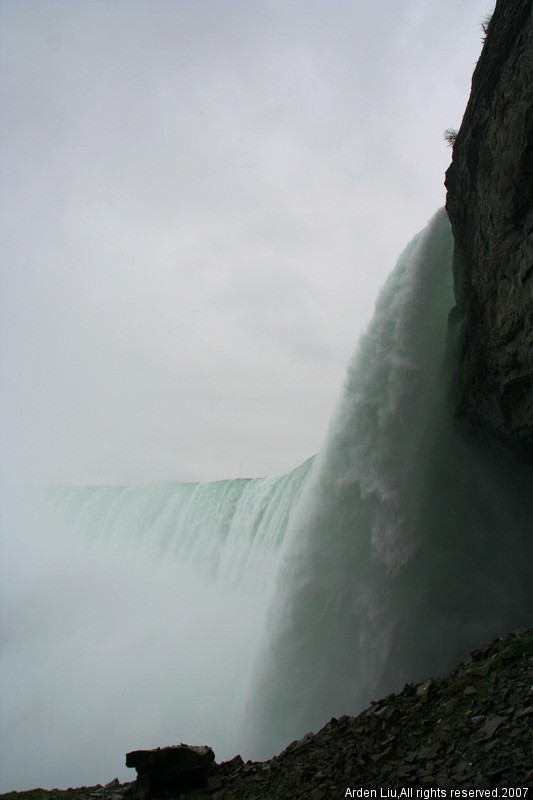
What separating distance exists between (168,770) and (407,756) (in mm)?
4001

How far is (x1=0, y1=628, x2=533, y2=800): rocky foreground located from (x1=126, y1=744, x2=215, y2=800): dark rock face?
0.04 feet

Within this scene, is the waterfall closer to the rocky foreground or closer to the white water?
the white water

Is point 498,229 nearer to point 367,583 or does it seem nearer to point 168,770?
point 367,583

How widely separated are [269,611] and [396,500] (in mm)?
4953

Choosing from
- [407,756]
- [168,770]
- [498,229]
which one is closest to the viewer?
[407,756]

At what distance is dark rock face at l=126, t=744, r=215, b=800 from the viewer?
268 inches

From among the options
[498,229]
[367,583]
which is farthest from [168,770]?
[498,229]

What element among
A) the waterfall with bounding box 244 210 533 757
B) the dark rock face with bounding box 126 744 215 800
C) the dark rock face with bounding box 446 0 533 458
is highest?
the dark rock face with bounding box 446 0 533 458

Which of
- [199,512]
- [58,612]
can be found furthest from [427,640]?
[58,612]

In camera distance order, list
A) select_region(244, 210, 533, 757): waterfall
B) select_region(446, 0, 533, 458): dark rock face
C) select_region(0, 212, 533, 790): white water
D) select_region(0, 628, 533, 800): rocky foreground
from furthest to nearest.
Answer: select_region(0, 212, 533, 790): white water → select_region(244, 210, 533, 757): waterfall → select_region(446, 0, 533, 458): dark rock face → select_region(0, 628, 533, 800): rocky foreground

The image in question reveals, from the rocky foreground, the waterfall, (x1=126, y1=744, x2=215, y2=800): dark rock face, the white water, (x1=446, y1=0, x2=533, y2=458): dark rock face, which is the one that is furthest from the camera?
the white water

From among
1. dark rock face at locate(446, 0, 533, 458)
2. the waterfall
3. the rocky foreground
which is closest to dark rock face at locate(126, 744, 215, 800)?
the rocky foreground

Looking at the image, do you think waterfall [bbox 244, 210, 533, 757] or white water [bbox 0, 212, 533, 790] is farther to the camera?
white water [bbox 0, 212, 533, 790]

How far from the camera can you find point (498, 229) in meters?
7.60
